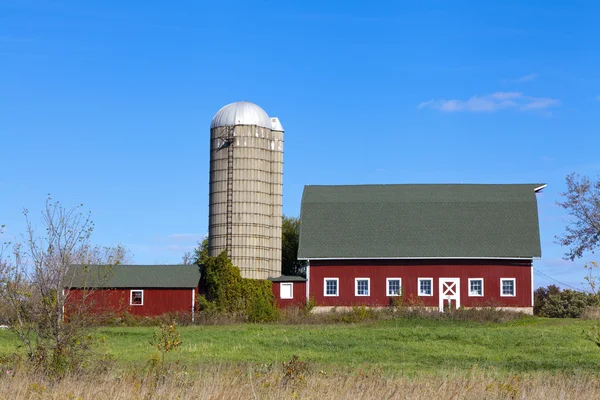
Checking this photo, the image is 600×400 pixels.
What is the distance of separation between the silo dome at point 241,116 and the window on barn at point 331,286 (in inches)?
344


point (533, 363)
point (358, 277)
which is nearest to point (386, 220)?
point (358, 277)

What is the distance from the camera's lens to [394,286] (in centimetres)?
4494

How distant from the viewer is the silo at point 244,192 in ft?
150

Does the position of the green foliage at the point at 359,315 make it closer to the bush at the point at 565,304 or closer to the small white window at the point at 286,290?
the small white window at the point at 286,290

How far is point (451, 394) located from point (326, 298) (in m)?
32.7

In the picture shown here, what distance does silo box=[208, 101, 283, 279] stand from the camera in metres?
45.8

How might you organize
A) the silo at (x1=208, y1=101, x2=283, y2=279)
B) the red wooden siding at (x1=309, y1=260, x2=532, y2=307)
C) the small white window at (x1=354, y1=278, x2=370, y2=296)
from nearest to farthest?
the red wooden siding at (x1=309, y1=260, x2=532, y2=307)
the small white window at (x1=354, y1=278, x2=370, y2=296)
the silo at (x1=208, y1=101, x2=283, y2=279)

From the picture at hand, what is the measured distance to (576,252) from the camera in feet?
169

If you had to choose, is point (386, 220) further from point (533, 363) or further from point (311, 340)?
point (533, 363)

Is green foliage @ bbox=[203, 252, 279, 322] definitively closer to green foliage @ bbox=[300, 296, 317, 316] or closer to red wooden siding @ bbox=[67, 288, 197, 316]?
red wooden siding @ bbox=[67, 288, 197, 316]

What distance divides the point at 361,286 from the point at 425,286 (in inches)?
125

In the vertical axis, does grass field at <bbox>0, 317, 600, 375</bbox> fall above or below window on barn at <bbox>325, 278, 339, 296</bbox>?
below

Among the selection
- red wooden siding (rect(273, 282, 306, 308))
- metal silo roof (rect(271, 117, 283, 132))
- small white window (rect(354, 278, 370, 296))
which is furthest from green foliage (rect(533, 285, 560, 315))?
metal silo roof (rect(271, 117, 283, 132))

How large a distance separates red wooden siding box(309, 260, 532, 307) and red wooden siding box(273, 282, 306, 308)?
477 mm
